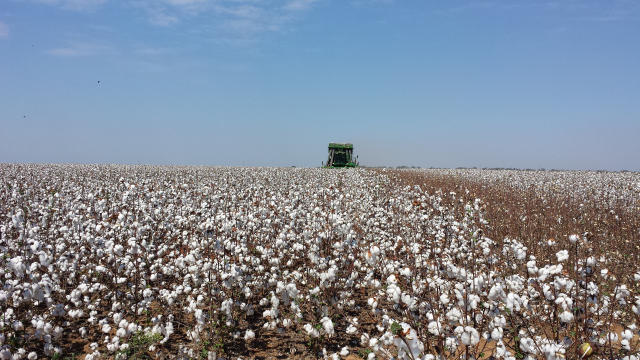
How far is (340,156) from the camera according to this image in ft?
158

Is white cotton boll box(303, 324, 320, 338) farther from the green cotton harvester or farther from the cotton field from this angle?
the green cotton harvester

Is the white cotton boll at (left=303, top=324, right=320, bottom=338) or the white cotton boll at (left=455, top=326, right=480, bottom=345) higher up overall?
the white cotton boll at (left=455, top=326, right=480, bottom=345)

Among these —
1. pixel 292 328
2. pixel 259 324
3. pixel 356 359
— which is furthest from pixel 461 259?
pixel 259 324

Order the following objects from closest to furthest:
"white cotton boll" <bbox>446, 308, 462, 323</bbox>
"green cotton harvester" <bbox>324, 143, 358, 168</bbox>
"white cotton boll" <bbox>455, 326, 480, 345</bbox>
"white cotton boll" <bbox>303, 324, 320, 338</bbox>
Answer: "white cotton boll" <bbox>455, 326, 480, 345</bbox>, "white cotton boll" <bbox>446, 308, 462, 323</bbox>, "white cotton boll" <bbox>303, 324, 320, 338</bbox>, "green cotton harvester" <bbox>324, 143, 358, 168</bbox>

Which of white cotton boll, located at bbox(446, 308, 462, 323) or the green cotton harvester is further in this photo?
the green cotton harvester

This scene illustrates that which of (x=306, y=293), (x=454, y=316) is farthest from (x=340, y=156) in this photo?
(x=454, y=316)

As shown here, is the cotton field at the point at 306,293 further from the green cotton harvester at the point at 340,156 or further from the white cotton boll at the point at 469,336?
the green cotton harvester at the point at 340,156

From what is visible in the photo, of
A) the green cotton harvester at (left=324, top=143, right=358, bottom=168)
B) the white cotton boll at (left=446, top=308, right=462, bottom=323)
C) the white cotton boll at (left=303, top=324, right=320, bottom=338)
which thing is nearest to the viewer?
the white cotton boll at (left=446, top=308, right=462, bottom=323)

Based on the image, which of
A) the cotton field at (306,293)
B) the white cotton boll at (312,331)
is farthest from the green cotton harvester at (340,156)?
the white cotton boll at (312,331)

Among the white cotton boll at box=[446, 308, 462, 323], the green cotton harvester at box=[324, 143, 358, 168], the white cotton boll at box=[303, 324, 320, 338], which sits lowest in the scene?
the white cotton boll at box=[303, 324, 320, 338]

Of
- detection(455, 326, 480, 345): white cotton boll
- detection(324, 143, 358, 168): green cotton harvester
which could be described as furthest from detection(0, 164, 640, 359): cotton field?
detection(324, 143, 358, 168): green cotton harvester

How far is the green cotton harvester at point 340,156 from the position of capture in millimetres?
47531

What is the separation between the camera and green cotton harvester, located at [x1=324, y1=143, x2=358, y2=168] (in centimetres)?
4753

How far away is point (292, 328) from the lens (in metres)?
6.79
